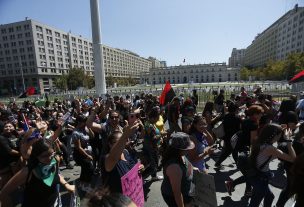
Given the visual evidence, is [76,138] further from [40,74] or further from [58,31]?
[58,31]

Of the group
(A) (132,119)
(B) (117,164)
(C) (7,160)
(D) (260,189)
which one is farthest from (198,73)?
(B) (117,164)

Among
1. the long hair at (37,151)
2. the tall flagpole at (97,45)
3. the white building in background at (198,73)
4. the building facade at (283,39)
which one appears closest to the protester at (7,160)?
the long hair at (37,151)

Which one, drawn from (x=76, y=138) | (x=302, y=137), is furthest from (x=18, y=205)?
(x=302, y=137)

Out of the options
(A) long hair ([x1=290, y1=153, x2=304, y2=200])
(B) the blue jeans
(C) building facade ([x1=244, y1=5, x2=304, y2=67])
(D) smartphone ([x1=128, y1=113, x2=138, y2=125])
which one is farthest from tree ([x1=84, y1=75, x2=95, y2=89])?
(A) long hair ([x1=290, y1=153, x2=304, y2=200])

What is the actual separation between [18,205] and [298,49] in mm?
93481

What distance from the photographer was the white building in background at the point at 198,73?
128 metres

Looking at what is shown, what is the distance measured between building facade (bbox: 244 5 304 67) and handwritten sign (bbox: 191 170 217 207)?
296 feet

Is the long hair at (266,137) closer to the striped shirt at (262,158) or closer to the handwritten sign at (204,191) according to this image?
the striped shirt at (262,158)

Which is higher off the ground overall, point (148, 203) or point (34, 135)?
point (34, 135)

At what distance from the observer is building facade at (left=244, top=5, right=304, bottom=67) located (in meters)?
77.6

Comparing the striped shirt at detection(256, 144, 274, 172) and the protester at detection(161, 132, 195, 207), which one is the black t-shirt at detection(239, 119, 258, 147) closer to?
the striped shirt at detection(256, 144, 274, 172)

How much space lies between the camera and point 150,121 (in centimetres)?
534

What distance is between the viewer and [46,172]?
9.16ft

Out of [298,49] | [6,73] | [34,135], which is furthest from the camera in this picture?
[6,73]
